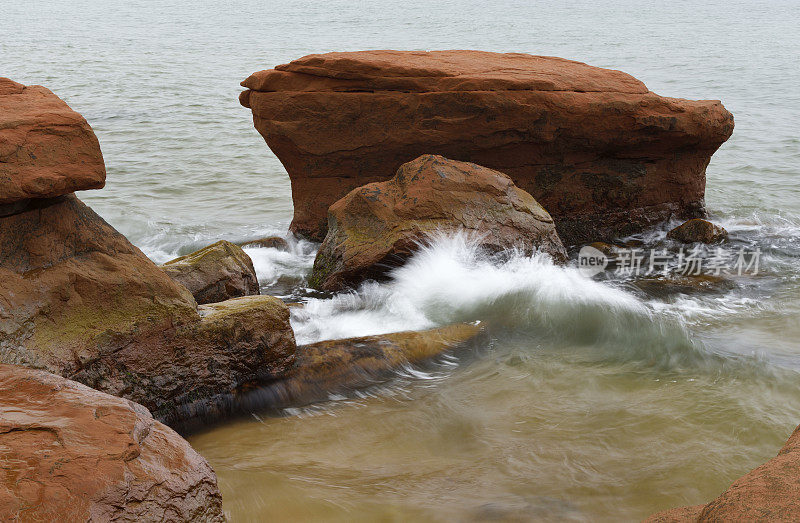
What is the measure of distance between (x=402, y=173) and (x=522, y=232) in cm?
119

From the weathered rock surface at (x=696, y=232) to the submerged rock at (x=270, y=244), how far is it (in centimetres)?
410

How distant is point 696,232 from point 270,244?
449cm

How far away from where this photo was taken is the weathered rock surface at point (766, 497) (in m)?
1.99

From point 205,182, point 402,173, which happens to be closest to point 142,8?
point 205,182

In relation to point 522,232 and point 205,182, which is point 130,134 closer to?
point 205,182

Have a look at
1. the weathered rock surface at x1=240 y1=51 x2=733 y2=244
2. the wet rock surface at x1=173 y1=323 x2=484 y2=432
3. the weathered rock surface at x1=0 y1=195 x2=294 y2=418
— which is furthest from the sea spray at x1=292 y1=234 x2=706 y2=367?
the weathered rock surface at x1=240 y1=51 x2=733 y2=244

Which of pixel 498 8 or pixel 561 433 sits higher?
pixel 498 8

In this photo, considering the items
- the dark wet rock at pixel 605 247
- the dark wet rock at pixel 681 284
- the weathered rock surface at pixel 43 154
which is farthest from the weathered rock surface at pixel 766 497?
the dark wet rock at pixel 605 247

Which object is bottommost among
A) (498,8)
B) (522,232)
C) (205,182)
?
(205,182)

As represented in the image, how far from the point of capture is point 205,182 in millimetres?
11570

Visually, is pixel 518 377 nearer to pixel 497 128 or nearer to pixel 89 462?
pixel 89 462

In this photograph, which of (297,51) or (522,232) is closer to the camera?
(522,232)

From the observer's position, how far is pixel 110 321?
3.90 m

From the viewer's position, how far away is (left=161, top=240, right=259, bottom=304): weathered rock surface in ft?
17.0
